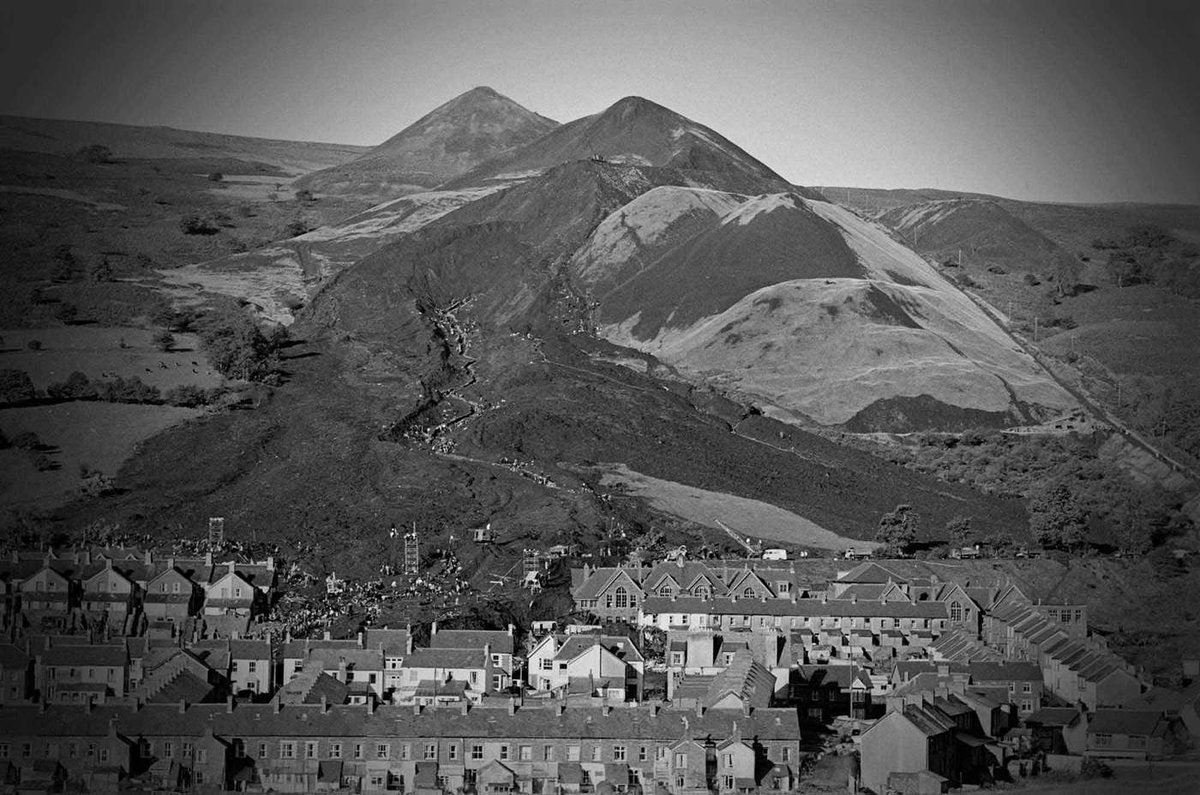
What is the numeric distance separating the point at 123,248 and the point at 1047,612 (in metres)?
82.0

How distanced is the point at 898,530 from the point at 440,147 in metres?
120

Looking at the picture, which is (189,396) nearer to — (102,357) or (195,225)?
(102,357)

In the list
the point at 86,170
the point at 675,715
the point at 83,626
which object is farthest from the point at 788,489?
the point at 86,170

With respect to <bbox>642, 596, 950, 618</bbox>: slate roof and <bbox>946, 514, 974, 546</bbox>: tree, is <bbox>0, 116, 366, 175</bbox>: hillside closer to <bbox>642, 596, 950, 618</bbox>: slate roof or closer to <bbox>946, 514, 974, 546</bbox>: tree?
<bbox>946, 514, 974, 546</bbox>: tree

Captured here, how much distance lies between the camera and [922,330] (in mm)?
100875

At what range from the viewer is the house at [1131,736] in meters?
38.4

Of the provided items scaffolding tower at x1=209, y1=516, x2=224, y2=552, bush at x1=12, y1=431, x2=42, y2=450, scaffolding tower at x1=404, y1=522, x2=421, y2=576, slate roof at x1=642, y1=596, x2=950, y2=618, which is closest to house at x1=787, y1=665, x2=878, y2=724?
slate roof at x1=642, y1=596, x2=950, y2=618

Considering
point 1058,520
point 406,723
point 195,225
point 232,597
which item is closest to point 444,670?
point 406,723

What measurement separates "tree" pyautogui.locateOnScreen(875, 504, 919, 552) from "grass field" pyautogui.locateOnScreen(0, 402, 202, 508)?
25.2 meters

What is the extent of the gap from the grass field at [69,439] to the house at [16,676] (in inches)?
969

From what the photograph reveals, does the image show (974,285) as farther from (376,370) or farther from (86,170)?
(86,170)

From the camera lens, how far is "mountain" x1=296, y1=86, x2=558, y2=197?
16825 centimetres

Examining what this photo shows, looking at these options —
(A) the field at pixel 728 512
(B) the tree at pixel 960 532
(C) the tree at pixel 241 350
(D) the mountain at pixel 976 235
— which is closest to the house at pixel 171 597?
(A) the field at pixel 728 512

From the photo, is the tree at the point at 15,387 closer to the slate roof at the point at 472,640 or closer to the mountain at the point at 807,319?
the mountain at the point at 807,319
